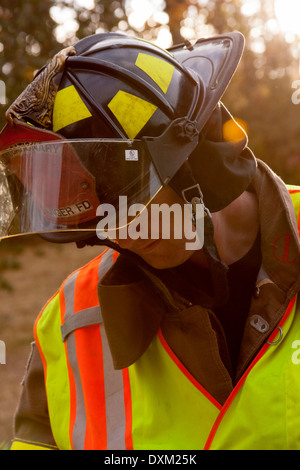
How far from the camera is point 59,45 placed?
558 centimetres

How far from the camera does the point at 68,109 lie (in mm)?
2041

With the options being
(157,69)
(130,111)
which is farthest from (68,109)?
(157,69)

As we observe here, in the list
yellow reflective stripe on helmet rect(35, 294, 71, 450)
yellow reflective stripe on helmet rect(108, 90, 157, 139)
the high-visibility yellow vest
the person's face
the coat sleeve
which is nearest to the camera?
the high-visibility yellow vest

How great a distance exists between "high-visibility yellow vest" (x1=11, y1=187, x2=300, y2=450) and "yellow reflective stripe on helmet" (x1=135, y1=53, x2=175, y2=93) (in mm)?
738

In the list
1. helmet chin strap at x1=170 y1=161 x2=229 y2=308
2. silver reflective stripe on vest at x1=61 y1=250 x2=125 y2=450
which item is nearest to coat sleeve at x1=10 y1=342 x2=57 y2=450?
silver reflective stripe on vest at x1=61 y1=250 x2=125 y2=450

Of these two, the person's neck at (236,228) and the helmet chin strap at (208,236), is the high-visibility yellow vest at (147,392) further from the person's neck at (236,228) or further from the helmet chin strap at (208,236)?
the helmet chin strap at (208,236)

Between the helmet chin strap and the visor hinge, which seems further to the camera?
the helmet chin strap

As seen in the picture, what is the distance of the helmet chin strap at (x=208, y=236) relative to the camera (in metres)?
2.24

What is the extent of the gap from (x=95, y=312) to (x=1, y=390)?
3993 mm

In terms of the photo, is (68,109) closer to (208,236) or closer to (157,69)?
(157,69)

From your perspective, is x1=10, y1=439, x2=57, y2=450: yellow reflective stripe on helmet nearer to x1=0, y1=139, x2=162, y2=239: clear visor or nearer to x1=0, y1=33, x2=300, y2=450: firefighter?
x1=0, y1=33, x2=300, y2=450: firefighter

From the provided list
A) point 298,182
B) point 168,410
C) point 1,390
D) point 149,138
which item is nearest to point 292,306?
point 168,410

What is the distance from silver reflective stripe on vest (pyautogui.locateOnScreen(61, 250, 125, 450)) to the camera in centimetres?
240

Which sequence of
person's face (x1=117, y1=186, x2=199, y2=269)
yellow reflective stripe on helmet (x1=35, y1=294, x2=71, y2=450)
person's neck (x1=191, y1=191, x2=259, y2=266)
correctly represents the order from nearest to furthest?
person's face (x1=117, y1=186, x2=199, y2=269)
person's neck (x1=191, y1=191, x2=259, y2=266)
yellow reflective stripe on helmet (x1=35, y1=294, x2=71, y2=450)
